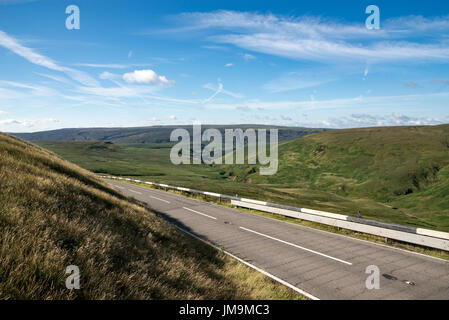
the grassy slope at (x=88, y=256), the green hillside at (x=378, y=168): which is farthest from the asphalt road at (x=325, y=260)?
the green hillside at (x=378, y=168)

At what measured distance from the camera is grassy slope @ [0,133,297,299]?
4168 mm

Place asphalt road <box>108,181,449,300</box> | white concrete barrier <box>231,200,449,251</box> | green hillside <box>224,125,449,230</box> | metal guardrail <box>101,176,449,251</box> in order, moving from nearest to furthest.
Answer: asphalt road <box>108,181,449,300</box>
white concrete barrier <box>231,200,449,251</box>
metal guardrail <box>101,176,449,251</box>
green hillside <box>224,125,449,230</box>

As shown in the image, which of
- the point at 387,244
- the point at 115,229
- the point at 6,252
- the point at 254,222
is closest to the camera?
the point at 6,252

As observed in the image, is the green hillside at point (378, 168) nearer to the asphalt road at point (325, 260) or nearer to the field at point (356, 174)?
the field at point (356, 174)

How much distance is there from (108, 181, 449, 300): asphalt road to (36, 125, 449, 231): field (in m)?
36.4

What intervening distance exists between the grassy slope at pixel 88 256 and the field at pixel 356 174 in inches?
1710

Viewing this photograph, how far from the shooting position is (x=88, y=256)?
5.39 meters

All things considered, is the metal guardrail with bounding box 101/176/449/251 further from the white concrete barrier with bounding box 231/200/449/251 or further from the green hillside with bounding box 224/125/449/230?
the green hillside with bounding box 224/125/449/230

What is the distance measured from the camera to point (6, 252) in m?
4.19

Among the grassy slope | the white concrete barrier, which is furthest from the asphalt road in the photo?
the grassy slope
